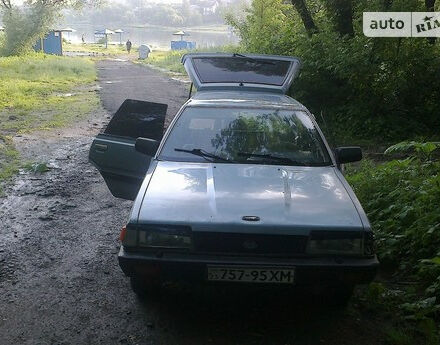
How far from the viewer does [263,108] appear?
497 cm

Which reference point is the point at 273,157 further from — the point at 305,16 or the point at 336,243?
the point at 305,16

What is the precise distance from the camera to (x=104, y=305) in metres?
3.83

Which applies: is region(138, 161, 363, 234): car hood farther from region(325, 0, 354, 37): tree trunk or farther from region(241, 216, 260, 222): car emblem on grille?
region(325, 0, 354, 37): tree trunk

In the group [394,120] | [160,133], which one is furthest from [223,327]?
[394,120]

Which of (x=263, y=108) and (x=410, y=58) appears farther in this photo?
(x=410, y=58)

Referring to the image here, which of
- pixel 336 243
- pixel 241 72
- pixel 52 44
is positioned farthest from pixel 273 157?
pixel 52 44

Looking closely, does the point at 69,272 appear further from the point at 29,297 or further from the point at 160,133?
the point at 160,133

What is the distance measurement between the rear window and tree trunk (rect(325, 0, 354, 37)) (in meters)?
5.49

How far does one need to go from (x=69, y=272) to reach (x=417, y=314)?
2857mm

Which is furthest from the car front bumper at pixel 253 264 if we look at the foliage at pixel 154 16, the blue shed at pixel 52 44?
the foliage at pixel 154 16

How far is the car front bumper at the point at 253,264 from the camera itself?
328 centimetres

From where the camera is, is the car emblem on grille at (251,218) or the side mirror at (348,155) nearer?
the car emblem on grille at (251,218)

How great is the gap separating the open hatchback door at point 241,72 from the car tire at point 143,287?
9.11 feet

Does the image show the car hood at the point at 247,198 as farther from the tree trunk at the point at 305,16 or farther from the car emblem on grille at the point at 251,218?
the tree trunk at the point at 305,16
